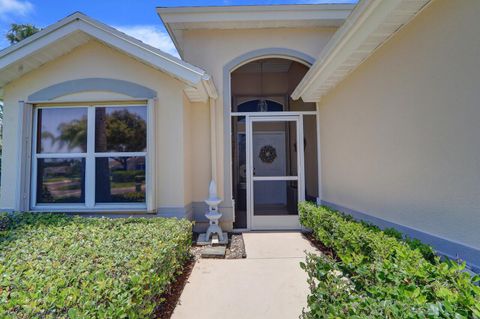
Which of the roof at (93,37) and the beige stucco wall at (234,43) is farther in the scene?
the beige stucco wall at (234,43)

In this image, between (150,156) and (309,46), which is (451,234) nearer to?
(150,156)

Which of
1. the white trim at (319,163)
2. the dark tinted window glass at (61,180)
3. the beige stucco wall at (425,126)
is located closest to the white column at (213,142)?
the white trim at (319,163)

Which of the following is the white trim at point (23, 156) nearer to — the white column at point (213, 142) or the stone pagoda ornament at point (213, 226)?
the stone pagoda ornament at point (213, 226)

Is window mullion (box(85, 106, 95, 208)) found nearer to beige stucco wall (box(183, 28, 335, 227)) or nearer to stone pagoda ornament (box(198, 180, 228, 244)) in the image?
stone pagoda ornament (box(198, 180, 228, 244))

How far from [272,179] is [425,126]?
4.02 m

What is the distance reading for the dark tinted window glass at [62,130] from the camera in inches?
216

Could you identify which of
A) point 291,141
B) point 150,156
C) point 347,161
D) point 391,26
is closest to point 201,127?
point 150,156

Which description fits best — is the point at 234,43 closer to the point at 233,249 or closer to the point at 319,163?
the point at 319,163

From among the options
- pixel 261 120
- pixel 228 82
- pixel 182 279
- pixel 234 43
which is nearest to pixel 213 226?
pixel 182 279

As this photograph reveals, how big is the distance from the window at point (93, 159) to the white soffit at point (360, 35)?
3730 millimetres

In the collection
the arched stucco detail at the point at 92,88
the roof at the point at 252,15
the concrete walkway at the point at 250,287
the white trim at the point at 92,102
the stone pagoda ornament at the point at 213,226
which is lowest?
the concrete walkway at the point at 250,287

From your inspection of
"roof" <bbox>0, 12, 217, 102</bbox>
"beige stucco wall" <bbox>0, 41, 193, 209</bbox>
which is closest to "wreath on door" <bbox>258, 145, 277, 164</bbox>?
"beige stucco wall" <bbox>0, 41, 193, 209</bbox>

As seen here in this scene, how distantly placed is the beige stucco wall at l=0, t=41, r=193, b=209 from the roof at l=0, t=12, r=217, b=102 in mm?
263

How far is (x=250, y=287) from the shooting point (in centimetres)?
372
